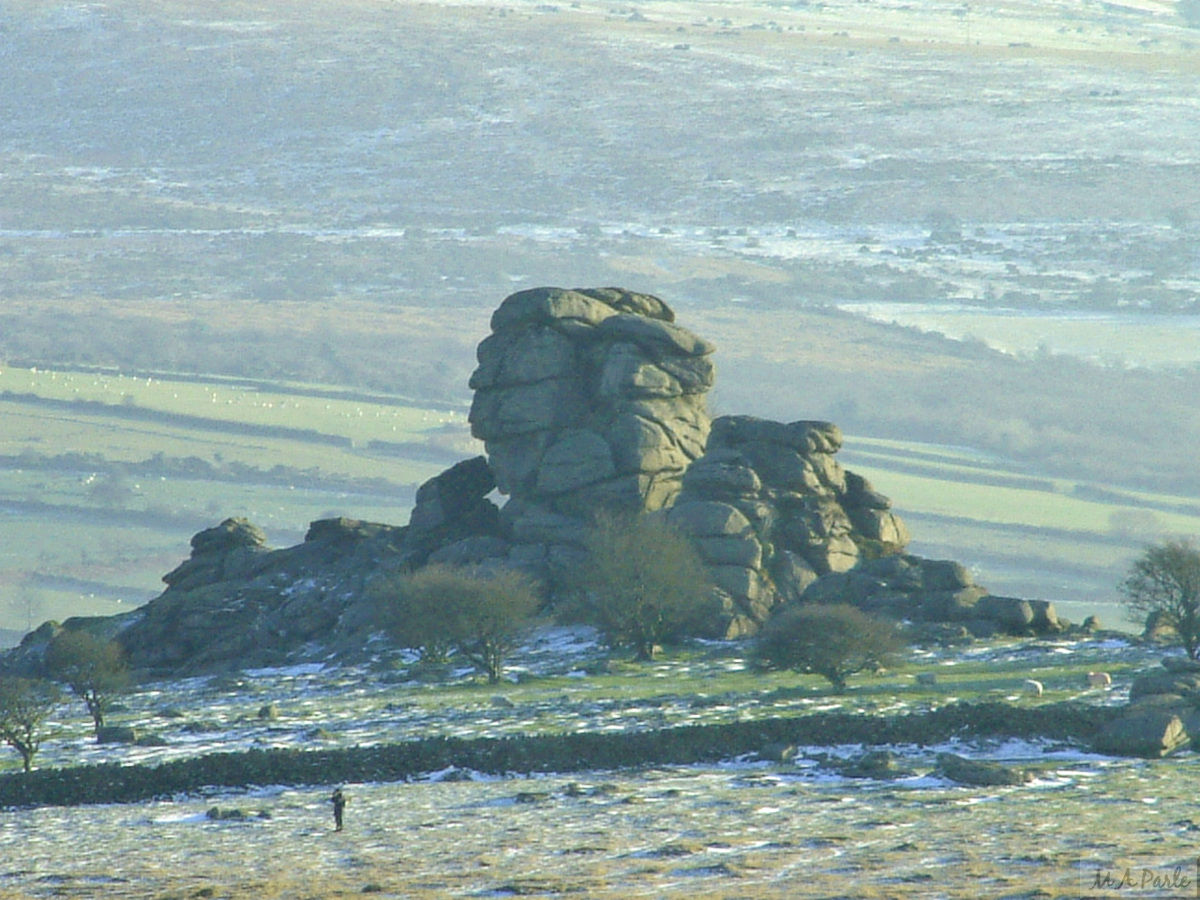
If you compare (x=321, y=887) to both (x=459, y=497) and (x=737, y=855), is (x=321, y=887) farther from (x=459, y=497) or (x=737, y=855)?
(x=459, y=497)

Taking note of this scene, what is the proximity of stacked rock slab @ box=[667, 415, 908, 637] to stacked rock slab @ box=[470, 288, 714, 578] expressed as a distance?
317 cm

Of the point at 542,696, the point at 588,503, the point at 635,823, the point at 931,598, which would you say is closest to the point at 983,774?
the point at 635,823

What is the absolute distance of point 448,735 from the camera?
7975 cm

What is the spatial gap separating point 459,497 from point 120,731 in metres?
41.8

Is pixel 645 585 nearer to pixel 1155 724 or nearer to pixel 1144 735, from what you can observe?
pixel 1155 724

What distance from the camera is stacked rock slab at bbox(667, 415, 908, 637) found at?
11138cm

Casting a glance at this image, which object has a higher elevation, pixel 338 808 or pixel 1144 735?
pixel 1144 735

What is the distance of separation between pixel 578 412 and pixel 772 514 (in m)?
14.0

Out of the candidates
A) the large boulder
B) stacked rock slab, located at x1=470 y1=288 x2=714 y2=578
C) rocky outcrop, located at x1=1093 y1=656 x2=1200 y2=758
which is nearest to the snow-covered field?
the large boulder

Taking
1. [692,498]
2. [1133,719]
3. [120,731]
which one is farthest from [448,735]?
[692,498]

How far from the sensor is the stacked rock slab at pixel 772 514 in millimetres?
111375

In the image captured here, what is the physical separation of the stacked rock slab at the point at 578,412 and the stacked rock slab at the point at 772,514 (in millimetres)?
3171

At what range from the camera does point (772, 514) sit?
114m

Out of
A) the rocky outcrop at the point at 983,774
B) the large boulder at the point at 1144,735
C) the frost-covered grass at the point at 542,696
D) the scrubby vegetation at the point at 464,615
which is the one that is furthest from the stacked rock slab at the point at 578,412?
the rocky outcrop at the point at 983,774
